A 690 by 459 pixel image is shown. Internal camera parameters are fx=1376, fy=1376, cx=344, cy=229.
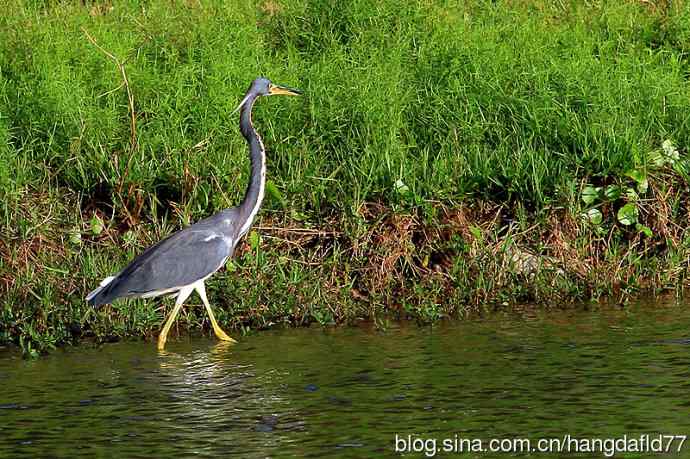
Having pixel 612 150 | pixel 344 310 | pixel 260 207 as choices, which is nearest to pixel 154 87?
pixel 260 207

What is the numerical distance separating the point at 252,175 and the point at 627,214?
2.44 m

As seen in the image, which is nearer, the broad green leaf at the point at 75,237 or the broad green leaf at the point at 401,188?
the broad green leaf at the point at 75,237

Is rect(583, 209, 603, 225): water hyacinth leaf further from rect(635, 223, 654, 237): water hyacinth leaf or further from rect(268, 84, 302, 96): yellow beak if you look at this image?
rect(268, 84, 302, 96): yellow beak

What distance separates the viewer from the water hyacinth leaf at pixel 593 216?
8805 mm

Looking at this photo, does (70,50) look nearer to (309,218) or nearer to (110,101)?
(110,101)

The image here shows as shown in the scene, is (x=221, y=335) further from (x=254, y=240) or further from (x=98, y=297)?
(x=254, y=240)

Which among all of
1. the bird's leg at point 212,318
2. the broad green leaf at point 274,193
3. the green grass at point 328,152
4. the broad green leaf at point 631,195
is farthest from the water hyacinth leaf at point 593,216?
the bird's leg at point 212,318

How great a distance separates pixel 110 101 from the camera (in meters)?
9.55

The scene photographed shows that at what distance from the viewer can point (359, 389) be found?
22.2 ft

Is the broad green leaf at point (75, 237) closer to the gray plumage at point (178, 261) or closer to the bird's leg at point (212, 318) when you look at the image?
the gray plumage at point (178, 261)

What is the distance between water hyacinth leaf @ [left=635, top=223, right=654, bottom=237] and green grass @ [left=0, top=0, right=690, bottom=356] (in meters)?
0.10

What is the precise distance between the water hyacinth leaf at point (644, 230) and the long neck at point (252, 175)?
2.44m

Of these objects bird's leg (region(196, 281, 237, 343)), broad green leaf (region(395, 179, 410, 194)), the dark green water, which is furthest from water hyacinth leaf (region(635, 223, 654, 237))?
bird's leg (region(196, 281, 237, 343))

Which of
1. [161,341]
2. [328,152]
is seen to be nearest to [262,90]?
[328,152]
